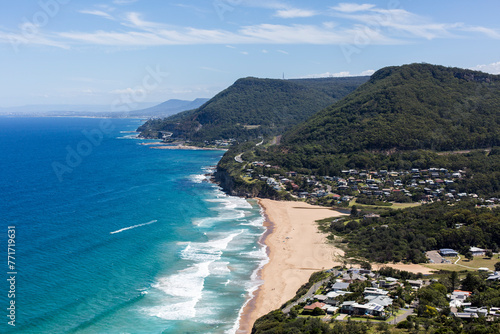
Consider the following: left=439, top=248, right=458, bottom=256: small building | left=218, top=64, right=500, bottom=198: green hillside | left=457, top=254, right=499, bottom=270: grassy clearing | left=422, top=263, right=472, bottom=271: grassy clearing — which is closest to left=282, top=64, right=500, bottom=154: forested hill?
left=218, top=64, right=500, bottom=198: green hillside

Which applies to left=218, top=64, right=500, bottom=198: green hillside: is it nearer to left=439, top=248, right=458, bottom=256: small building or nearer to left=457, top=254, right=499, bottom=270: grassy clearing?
left=439, top=248, right=458, bottom=256: small building

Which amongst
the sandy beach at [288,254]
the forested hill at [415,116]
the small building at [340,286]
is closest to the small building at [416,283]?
the small building at [340,286]

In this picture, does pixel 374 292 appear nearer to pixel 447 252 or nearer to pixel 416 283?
pixel 416 283

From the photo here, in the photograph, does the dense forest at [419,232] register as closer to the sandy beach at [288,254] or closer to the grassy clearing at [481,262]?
the grassy clearing at [481,262]

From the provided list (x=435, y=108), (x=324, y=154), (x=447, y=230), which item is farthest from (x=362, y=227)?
(x=435, y=108)

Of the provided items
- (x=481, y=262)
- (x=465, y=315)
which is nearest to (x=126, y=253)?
(x=465, y=315)

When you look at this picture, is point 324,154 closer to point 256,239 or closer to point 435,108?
point 435,108
